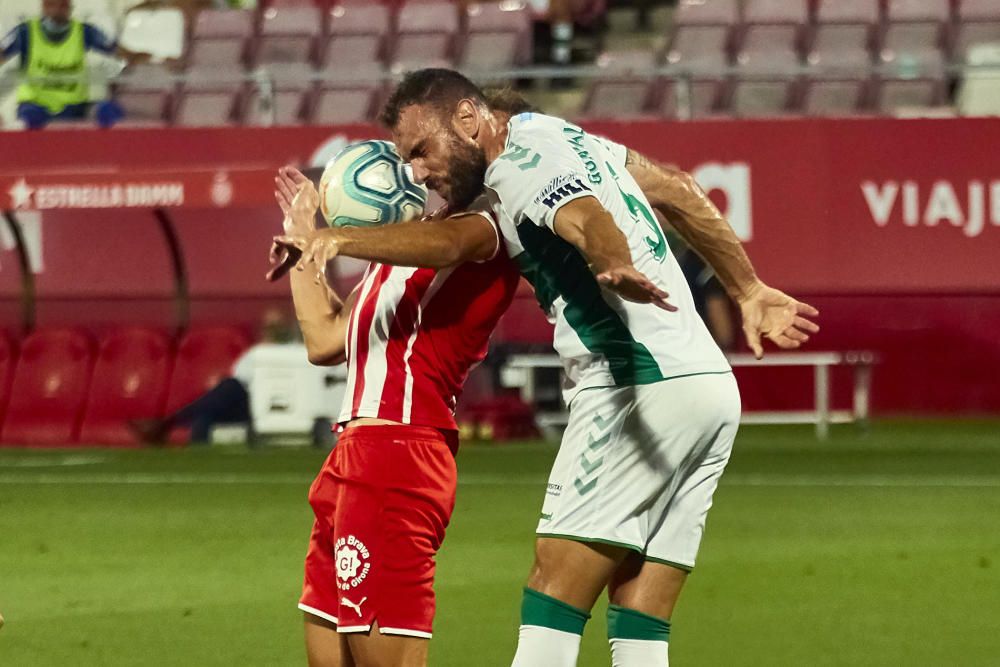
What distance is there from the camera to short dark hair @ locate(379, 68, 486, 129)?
15.8 ft

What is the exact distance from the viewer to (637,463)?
5.05 metres

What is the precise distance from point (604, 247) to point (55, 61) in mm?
14720

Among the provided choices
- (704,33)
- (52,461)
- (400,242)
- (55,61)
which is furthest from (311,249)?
(704,33)

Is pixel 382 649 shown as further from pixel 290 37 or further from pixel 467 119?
pixel 290 37

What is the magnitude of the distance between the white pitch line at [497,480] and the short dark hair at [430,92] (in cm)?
874

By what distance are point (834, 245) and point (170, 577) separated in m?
9.56

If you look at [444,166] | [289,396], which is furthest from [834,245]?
[444,166]

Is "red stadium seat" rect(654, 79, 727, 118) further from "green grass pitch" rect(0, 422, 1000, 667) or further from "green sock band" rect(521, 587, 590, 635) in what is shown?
"green sock band" rect(521, 587, 590, 635)

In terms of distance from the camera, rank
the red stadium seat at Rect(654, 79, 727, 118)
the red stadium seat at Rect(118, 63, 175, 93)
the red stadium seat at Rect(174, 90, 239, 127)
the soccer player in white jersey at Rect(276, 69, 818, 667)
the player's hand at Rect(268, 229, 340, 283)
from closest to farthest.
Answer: the player's hand at Rect(268, 229, 340, 283) → the soccer player in white jersey at Rect(276, 69, 818, 667) → the red stadium seat at Rect(118, 63, 175, 93) → the red stadium seat at Rect(654, 79, 727, 118) → the red stadium seat at Rect(174, 90, 239, 127)

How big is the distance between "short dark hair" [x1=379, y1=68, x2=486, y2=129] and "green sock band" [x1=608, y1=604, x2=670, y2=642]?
143 cm

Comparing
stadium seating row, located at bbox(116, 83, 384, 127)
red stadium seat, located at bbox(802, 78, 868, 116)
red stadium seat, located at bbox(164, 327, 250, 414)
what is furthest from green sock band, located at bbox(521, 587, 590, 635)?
stadium seating row, located at bbox(116, 83, 384, 127)

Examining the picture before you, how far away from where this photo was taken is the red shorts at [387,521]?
4863 millimetres

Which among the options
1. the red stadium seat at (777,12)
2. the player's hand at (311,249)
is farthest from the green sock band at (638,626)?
the red stadium seat at (777,12)

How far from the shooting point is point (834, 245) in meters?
17.8
